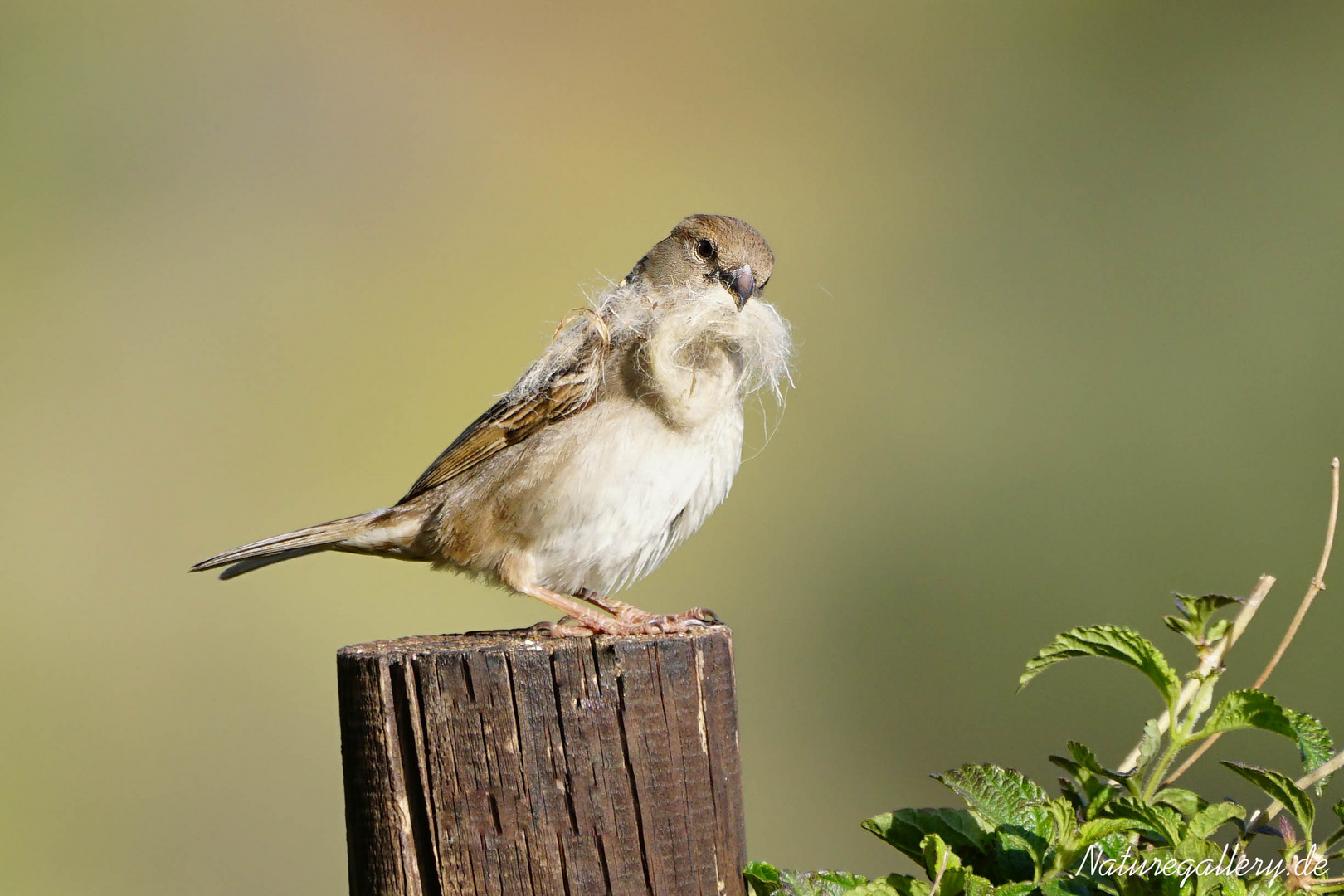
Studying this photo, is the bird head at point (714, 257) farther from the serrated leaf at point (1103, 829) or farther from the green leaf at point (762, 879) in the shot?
the serrated leaf at point (1103, 829)

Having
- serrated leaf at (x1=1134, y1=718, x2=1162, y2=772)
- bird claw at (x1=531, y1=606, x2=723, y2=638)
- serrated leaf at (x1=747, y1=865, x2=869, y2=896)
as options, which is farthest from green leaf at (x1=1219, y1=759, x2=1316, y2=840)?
bird claw at (x1=531, y1=606, x2=723, y2=638)

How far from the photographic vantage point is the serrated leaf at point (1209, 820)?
177 centimetres

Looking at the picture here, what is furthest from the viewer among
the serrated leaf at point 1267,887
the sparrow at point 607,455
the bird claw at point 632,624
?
the sparrow at point 607,455

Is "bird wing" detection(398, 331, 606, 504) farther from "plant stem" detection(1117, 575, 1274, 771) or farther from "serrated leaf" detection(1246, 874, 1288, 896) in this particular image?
"serrated leaf" detection(1246, 874, 1288, 896)

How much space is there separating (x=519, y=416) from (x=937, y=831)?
2.06 metres

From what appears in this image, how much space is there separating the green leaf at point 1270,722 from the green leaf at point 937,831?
0.40m

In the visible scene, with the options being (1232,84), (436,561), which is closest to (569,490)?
(436,561)

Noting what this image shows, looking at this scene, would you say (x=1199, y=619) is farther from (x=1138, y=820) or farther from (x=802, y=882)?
(x=802, y=882)

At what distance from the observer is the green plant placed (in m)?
1.77

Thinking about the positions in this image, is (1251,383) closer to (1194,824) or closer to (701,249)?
(701,249)

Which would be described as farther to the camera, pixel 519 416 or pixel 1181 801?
pixel 519 416

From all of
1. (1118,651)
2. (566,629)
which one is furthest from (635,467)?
(1118,651)

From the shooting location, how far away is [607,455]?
336 centimetres

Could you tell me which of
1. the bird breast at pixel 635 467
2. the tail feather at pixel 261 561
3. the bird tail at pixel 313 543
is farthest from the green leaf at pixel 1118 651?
the tail feather at pixel 261 561
